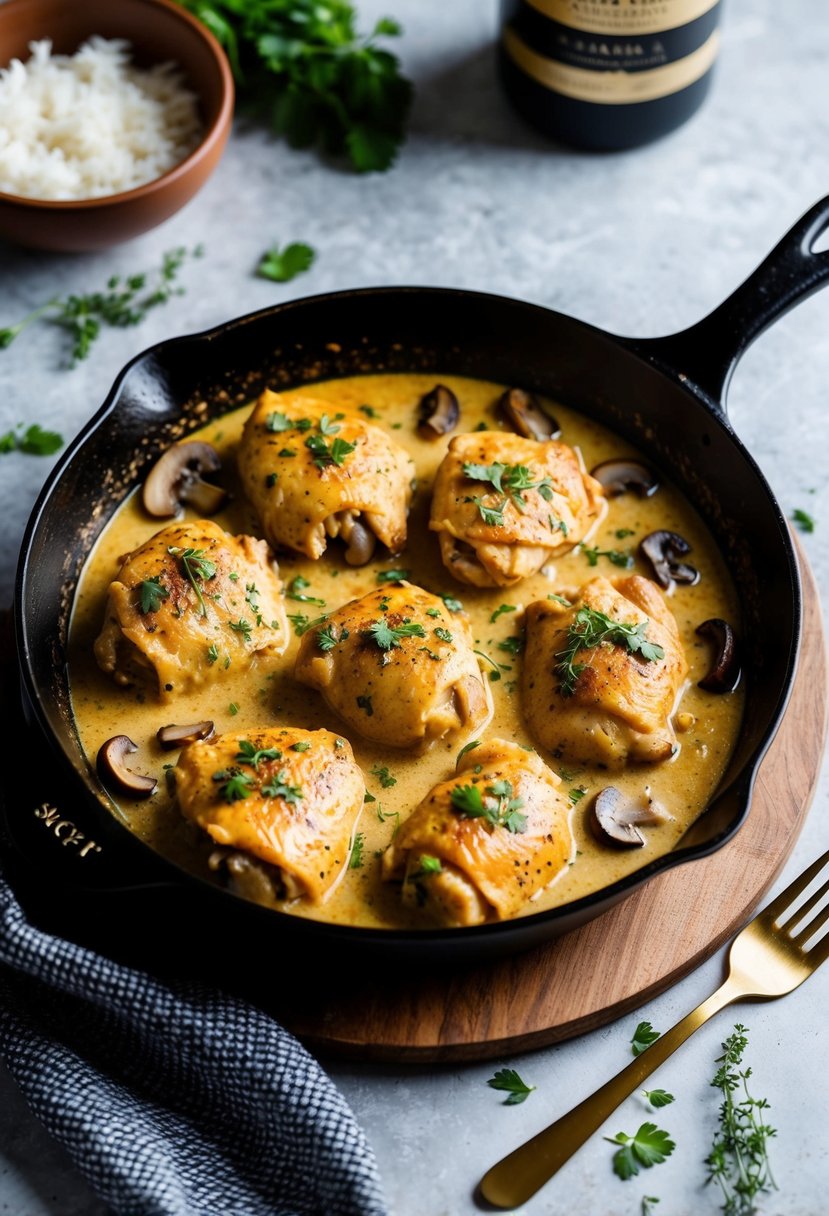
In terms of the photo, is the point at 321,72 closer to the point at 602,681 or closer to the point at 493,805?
the point at 602,681

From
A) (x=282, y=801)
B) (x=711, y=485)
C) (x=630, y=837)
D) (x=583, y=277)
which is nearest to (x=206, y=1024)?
(x=282, y=801)

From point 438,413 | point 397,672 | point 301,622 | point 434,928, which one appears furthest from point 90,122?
point 434,928

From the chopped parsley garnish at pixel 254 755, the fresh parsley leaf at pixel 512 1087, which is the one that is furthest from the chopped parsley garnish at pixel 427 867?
the fresh parsley leaf at pixel 512 1087

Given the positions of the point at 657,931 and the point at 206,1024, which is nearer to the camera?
the point at 206,1024

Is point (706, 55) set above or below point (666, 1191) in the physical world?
above

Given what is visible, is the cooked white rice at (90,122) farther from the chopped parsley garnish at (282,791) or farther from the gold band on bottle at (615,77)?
the chopped parsley garnish at (282,791)

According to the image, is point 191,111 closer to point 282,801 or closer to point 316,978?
point 282,801

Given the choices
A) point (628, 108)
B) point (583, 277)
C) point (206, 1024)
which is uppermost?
point (628, 108)
